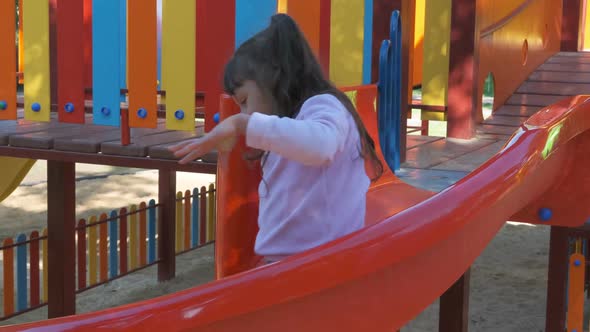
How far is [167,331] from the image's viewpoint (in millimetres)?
1202

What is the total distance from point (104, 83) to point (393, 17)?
4.83ft

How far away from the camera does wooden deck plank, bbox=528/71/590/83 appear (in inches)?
259

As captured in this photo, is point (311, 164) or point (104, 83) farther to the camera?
point (104, 83)

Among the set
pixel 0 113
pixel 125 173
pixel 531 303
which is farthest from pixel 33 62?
pixel 125 173

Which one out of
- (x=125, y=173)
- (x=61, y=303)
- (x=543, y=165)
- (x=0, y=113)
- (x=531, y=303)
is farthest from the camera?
(x=125, y=173)

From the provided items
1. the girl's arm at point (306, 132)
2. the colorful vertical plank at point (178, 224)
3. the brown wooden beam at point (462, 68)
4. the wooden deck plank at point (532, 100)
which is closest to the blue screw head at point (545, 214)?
the girl's arm at point (306, 132)

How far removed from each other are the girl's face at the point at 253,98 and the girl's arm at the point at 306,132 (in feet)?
0.44

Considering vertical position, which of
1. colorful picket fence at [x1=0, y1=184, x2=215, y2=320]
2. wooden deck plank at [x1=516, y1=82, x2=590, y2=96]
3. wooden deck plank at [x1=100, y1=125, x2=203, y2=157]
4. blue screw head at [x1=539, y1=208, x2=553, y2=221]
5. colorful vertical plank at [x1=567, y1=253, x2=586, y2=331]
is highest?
wooden deck plank at [x1=516, y1=82, x2=590, y2=96]

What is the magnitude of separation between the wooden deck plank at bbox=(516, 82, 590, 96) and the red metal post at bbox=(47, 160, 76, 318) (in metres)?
3.26

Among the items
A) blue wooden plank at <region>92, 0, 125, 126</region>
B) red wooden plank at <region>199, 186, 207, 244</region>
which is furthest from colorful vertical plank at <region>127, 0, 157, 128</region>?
red wooden plank at <region>199, 186, 207, 244</region>

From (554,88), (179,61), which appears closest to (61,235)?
(179,61)

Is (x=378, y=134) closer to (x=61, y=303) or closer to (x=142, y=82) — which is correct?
(x=142, y=82)

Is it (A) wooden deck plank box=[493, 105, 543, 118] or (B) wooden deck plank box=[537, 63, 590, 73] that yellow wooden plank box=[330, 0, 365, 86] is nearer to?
(A) wooden deck plank box=[493, 105, 543, 118]

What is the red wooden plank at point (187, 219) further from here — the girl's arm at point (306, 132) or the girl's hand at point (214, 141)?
the girl's hand at point (214, 141)
